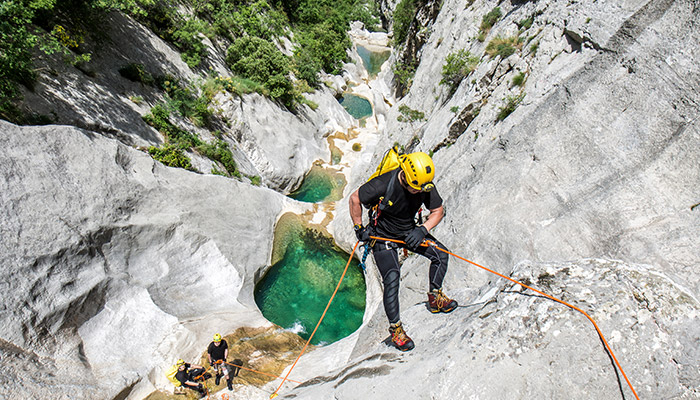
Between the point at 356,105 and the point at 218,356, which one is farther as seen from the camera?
the point at 356,105

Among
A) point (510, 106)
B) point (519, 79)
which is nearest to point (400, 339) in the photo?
point (510, 106)

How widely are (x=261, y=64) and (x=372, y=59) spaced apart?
34.1m

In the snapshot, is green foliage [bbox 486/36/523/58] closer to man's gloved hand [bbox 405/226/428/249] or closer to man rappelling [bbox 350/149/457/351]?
man rappelling [bbox 350/149/457/351]

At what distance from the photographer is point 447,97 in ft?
57.2

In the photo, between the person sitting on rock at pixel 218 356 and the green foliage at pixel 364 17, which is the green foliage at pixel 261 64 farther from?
the green foliage at pixel 364 17

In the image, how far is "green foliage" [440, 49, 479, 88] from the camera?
1548cm

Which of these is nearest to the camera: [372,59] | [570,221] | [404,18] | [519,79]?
[570,221]

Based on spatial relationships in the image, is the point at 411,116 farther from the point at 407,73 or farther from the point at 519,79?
the point at 407,73

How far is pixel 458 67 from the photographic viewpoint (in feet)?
53.7

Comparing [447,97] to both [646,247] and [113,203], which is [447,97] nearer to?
[646,247]

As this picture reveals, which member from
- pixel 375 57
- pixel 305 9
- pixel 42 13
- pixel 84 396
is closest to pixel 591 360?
pixel 84 396

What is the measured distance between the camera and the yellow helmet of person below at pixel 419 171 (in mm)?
4934

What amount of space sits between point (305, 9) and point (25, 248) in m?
40.1

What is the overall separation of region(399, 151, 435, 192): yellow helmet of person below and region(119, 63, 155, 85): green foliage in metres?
16.2
